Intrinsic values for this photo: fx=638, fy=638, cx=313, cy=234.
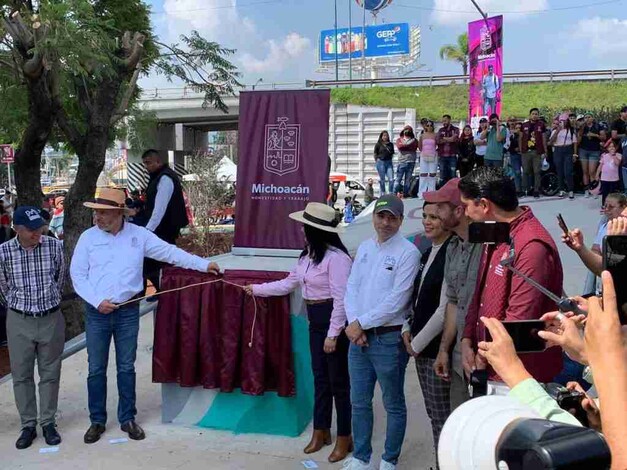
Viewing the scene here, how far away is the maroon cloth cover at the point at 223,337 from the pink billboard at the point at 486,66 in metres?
13.8

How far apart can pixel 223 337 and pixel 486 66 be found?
50.1ft

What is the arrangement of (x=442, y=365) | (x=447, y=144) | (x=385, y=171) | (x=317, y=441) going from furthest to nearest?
(x=385, y=171) < (x=447, y=144) < (x=317, y=441) < (x=442, y=365)

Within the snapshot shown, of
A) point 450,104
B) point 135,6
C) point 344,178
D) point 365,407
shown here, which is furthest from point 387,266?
point 450,104

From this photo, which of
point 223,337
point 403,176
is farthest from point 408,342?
point 403,176

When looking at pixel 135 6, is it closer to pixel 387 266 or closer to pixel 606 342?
pixel 387 266

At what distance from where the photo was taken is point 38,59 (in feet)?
27.1

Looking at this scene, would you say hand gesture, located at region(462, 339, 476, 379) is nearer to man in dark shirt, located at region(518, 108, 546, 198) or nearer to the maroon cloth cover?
the maroon cloth cover

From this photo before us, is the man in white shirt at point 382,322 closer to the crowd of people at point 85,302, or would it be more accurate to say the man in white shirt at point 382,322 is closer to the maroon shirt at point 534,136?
the crowd of people at point 85,302

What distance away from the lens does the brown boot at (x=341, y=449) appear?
4211 millimetres

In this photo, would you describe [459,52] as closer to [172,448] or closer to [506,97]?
[506,97]

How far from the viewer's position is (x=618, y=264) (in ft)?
5.72

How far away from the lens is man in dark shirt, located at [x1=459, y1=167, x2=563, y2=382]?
8.93 feet

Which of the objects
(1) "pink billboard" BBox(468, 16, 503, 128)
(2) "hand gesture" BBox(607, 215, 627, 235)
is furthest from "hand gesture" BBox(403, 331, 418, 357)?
(1) "pink billboard" BBox(468, 16, 503, 128)

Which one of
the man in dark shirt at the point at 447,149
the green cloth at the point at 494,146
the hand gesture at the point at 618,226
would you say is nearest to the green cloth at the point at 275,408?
the hand gesture at the point at 618,226
